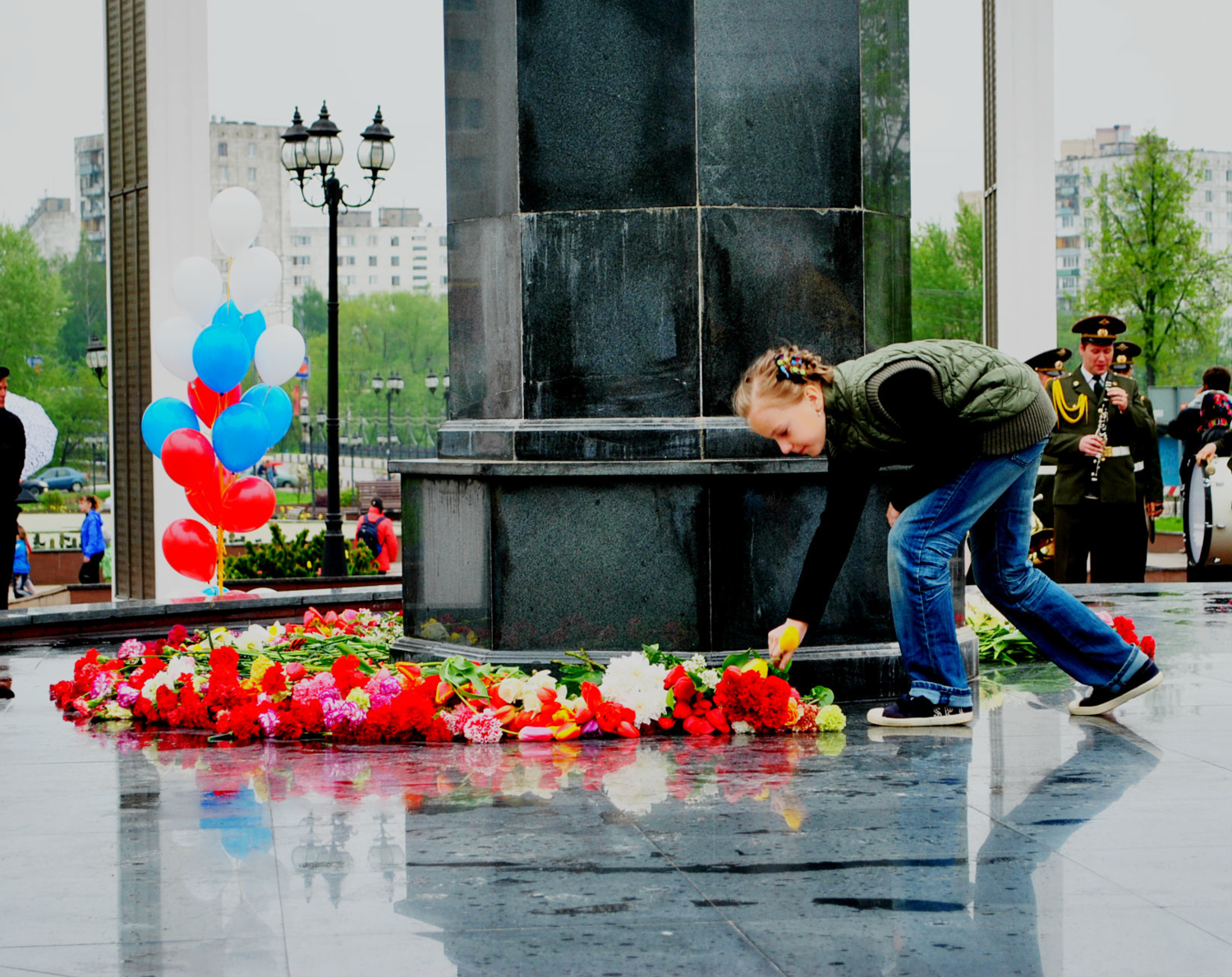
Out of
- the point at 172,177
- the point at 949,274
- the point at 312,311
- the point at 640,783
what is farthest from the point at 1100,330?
the point at 312,311

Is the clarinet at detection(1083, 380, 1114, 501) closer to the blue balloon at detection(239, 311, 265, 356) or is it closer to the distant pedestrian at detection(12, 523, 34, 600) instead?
the blue balloon at detection(239, 311, 265, 356)

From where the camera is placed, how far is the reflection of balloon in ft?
39.9

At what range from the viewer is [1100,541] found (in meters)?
11.3

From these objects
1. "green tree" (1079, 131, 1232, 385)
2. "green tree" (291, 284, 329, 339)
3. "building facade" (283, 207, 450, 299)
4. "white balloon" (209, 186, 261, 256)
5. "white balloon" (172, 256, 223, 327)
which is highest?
"building facade" (283, 207, 450, 299)

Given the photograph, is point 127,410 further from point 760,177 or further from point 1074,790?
point 1074,790

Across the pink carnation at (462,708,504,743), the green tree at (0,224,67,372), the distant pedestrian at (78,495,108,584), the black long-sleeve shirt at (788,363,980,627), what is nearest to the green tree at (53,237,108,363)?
the green tree at (0,224,67,372)

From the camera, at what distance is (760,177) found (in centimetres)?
576

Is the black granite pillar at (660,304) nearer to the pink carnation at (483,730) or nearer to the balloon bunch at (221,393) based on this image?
the pink carnation at (483,730)

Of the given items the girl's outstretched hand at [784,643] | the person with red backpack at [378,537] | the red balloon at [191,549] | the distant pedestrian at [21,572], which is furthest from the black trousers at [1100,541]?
the distant pedestrian at [21,572]

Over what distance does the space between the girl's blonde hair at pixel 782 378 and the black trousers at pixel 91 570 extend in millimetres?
20109

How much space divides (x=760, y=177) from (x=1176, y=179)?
35.5 m

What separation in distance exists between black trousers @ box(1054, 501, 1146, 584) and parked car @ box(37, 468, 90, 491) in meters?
49.4

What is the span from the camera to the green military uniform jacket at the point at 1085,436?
36.2 ft

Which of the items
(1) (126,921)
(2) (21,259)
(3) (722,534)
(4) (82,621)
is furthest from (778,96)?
(2) (21,259)
